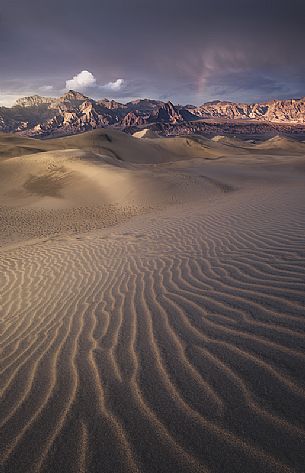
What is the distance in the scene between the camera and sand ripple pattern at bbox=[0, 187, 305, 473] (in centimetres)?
193

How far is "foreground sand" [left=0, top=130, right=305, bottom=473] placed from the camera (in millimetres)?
1932

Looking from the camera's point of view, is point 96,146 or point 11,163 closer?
point 11,163

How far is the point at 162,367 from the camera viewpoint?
2.79 metres

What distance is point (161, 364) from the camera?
2.84 meters

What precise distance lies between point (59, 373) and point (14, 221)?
13072mm

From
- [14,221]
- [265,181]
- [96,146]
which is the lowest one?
[14,221]

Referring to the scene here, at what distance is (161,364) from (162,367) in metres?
0.05

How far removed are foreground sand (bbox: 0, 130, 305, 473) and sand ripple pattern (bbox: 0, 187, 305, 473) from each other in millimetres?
10

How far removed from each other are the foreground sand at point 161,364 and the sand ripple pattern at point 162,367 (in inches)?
0.4

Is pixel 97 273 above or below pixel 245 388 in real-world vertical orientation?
below

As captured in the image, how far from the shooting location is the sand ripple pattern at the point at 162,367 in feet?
6.32

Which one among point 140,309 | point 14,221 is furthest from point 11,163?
point 140,309

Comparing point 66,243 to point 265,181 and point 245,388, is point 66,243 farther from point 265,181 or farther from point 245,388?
point 265,181

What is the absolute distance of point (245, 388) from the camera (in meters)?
2.31
